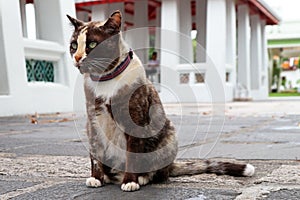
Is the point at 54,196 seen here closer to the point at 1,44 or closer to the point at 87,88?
Result: the point at 87,88

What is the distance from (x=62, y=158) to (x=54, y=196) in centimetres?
73

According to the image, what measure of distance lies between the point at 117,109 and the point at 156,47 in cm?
74

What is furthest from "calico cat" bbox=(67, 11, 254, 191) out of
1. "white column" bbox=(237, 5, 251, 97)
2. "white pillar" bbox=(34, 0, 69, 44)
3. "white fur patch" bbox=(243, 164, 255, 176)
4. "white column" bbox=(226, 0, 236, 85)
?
"white column" bbox=(237, 5, 251, 97)

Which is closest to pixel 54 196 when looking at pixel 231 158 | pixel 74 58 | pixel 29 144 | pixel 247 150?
pixel 74 58

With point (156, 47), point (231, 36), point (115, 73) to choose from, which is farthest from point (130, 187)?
point (231, 36)

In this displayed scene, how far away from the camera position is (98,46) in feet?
4.15

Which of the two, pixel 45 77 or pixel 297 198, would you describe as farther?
pixel 45 77

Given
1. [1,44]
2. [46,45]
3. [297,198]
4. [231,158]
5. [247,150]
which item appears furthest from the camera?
[46,45]

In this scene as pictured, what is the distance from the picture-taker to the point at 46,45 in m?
5.69

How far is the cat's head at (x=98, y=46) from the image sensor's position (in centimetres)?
126

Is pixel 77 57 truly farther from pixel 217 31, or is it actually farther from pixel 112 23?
pixel 217 31

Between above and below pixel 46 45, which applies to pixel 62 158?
below

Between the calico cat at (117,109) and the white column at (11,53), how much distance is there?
3.76m

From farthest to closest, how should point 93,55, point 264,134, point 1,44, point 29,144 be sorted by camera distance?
point 1,44 → point 264,134 → point 29,144 → point 93,55
